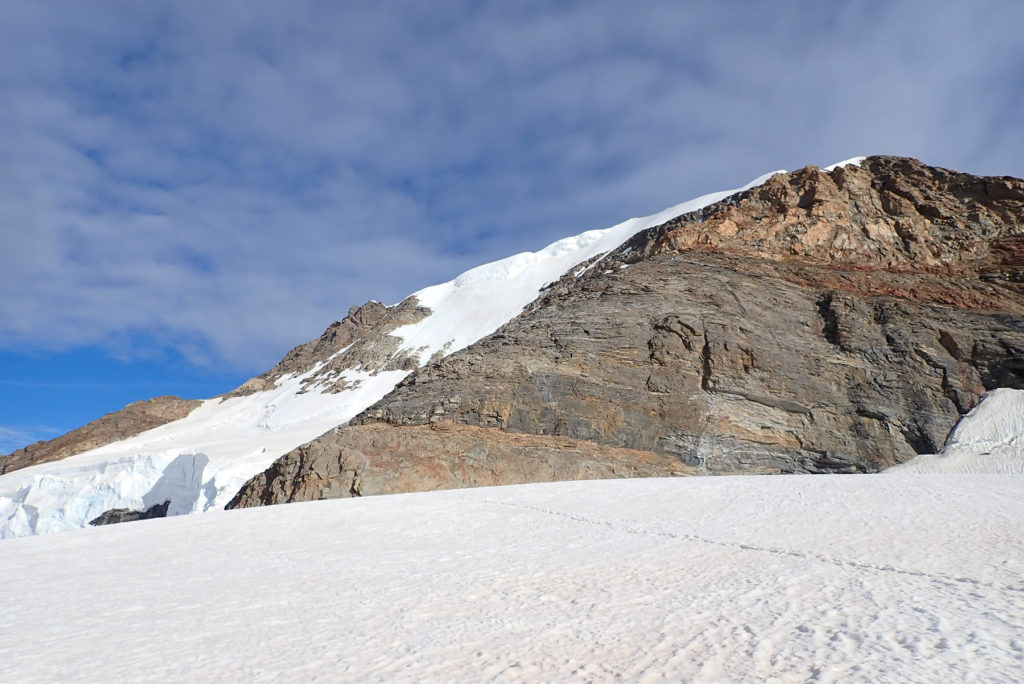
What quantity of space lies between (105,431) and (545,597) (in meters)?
57.2

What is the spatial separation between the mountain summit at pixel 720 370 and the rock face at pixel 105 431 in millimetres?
17855

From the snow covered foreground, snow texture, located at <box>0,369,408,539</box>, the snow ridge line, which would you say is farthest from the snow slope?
the snow ridge line

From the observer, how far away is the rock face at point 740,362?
1788cm

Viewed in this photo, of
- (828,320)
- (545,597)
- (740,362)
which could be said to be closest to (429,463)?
(740,362)

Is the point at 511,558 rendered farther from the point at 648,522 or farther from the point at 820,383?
the point at 820,383

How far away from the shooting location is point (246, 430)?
45094mm

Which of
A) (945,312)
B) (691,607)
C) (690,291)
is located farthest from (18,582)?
(945,312)

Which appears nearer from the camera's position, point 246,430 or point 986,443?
point 986,443

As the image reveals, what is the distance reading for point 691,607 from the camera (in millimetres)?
4555

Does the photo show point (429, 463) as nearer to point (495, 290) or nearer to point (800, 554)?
point (800, 554)

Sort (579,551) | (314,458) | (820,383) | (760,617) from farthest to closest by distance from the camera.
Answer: (820,383), (314,458), (579,551), (760,617)

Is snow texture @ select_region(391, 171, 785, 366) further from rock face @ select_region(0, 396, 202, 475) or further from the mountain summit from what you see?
rock face @ select_region(0, 396, 202, 475)

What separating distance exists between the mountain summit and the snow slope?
14cm

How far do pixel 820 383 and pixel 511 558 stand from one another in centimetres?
1901
